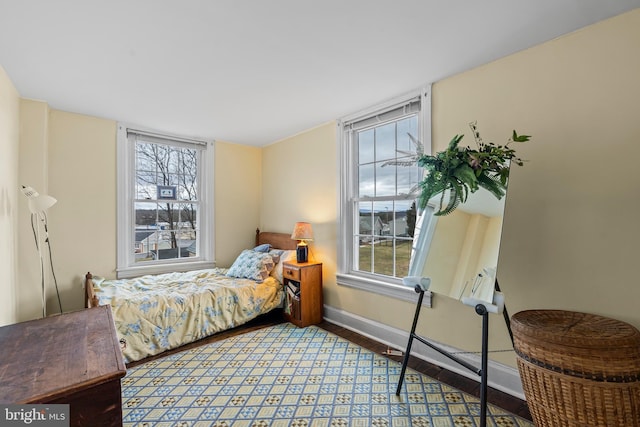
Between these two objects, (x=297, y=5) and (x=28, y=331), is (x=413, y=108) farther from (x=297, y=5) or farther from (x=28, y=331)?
(x=28, y=331)

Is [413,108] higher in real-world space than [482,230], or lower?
higher

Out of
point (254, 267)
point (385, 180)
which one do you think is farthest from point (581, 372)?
point (254, 267)

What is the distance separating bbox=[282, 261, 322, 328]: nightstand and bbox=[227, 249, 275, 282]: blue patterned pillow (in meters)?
0.24

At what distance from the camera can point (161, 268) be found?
378cm

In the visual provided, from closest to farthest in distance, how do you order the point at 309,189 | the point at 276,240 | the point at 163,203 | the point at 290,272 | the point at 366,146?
the point at 366,146, the point at 290,272, the point at 309,189, the point at 163,203, the point at 276,240

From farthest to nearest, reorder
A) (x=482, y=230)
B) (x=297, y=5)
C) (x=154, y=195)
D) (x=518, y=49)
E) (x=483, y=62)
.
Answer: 1. (x=154, y=195)
2. (x=483, y=62)
3. (x=518, y=49)
4. (x=482, y=230)
5. (x=297, y=5)

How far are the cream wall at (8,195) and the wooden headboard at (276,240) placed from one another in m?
2.60

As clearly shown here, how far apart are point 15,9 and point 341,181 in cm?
266

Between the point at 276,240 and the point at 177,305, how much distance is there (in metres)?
1.64

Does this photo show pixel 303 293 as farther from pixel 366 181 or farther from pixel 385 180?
pixel 385 180

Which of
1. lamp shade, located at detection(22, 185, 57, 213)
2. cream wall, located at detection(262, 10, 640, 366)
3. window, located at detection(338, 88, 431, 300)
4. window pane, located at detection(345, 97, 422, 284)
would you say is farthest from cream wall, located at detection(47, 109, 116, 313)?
cream wall, located at detection(262, 10, 640, 366)

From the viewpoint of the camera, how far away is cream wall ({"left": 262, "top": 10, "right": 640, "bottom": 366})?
165cm

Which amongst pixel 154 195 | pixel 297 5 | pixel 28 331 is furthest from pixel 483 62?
pixel 154 195

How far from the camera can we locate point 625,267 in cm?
165
